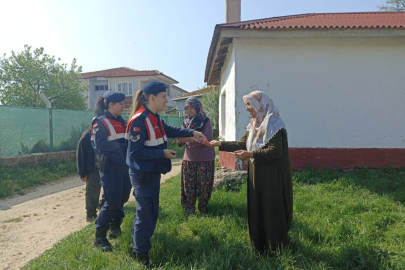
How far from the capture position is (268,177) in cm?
292

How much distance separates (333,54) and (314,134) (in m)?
1.72

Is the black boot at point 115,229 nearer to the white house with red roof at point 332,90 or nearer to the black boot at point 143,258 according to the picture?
the black boot at point 143,258

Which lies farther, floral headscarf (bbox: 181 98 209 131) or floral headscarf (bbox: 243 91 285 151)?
floral headscarf (bbox: 181 98 209 131)

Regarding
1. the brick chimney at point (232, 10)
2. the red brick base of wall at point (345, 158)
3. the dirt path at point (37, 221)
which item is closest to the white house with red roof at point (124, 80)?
the brick chimney at point (232, 10)

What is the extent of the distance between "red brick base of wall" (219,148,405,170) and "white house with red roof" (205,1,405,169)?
0.06ft

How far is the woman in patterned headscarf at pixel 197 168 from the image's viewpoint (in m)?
4.34

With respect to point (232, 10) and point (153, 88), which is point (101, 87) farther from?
point (153, 88)

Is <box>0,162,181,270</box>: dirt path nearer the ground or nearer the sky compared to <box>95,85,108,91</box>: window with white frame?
nearer the ground

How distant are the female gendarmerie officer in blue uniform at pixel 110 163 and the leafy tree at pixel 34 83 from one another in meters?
18.6

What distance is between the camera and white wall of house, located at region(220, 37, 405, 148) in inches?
245

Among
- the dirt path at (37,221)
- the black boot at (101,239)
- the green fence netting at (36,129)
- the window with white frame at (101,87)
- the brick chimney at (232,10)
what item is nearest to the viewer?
the black boot at (101,239)

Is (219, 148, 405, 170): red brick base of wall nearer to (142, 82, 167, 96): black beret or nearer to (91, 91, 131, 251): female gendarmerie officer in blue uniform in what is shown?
(91, 91, 131, 251): female gendarmerie officer in blue uniform

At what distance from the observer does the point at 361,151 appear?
246 inches

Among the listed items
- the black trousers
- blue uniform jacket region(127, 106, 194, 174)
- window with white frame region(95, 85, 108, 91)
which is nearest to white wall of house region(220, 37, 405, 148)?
the black trousers
